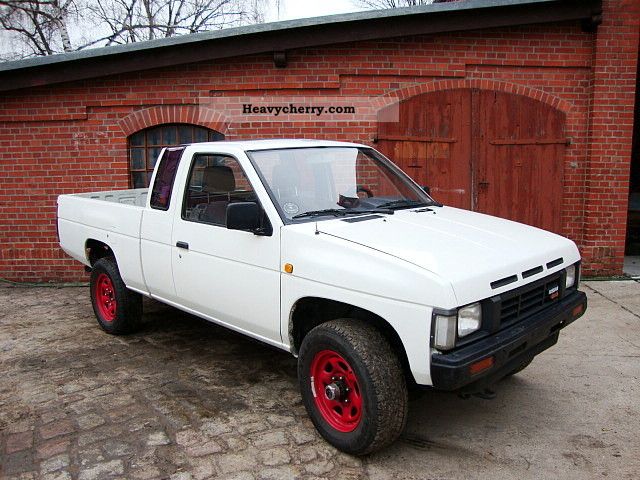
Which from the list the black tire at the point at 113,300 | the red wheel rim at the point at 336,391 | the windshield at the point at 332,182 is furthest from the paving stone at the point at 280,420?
the black tire at the point at 113,300

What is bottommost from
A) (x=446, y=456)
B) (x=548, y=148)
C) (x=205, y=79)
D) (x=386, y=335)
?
(x=446, y=456)

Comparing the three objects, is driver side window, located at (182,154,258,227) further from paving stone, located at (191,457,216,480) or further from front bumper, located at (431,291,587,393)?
front bumper, located at (431,291,587,393)

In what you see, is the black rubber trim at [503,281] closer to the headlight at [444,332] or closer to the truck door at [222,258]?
the headlight at [444,332]

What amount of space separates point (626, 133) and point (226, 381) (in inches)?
250

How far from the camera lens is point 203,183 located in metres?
4.56

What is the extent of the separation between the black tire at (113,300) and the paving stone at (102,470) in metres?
2.32

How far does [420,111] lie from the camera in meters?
7.72

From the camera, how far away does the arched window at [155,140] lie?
25.9 feet

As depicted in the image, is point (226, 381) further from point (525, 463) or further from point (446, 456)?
point (525, 463)

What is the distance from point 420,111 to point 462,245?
4.71 meters

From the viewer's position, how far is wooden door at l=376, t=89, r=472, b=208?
772cm

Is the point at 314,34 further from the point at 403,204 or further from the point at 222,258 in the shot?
the point at 222,258

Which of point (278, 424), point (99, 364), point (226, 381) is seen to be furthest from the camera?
point (99, 364)

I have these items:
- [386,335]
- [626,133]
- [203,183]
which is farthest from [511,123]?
[386,335]
